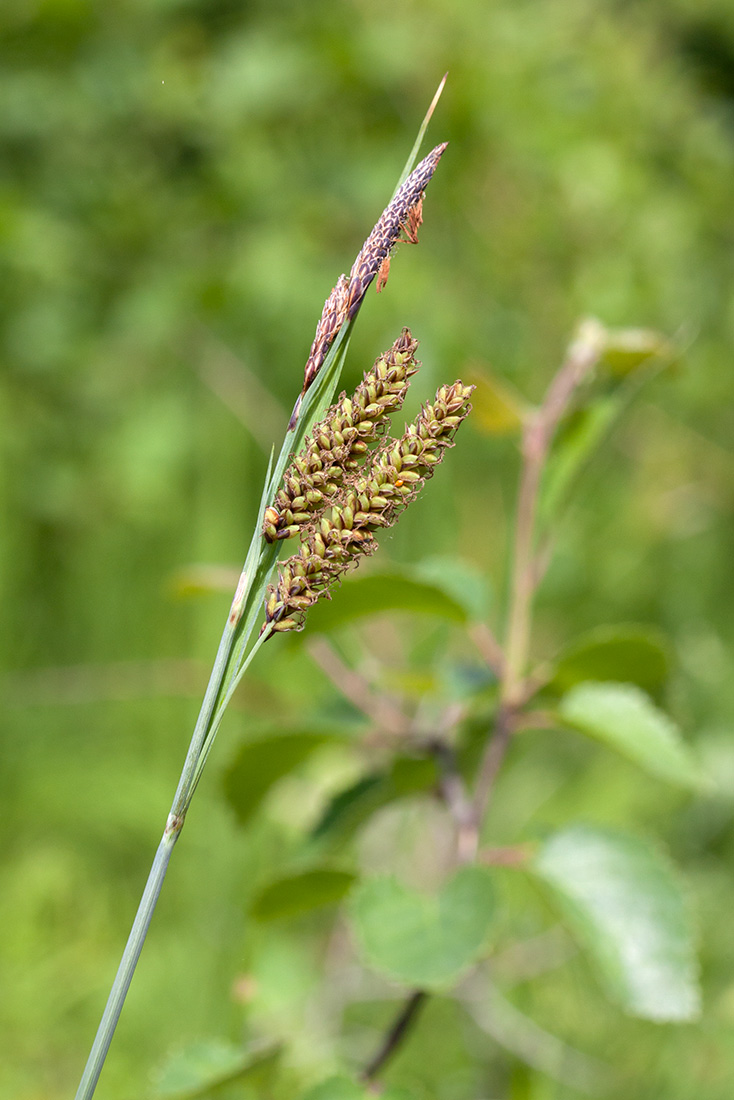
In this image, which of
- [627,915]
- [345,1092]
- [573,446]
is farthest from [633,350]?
[345,1092]

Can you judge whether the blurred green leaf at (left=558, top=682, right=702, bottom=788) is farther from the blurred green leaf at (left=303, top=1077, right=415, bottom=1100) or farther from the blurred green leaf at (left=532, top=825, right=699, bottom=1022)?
the blurred green leaf at (left=303, top=1077, right=415, bottom=1100)

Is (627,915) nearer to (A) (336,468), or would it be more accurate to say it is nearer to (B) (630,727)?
(B) (630,727)

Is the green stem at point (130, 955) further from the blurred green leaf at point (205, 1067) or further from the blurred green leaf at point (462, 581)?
the blurred green leaf at point (462, 581)

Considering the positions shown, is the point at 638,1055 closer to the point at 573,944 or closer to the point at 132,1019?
the point at 573,944

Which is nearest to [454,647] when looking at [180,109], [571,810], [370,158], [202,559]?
[571,810]

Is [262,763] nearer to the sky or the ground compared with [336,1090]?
nearer to the sky

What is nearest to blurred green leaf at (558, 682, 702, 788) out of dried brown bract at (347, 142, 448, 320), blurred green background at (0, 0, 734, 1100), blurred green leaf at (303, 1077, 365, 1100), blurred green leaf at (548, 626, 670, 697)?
blurred green leaf at (548, 626, 670, 697)
